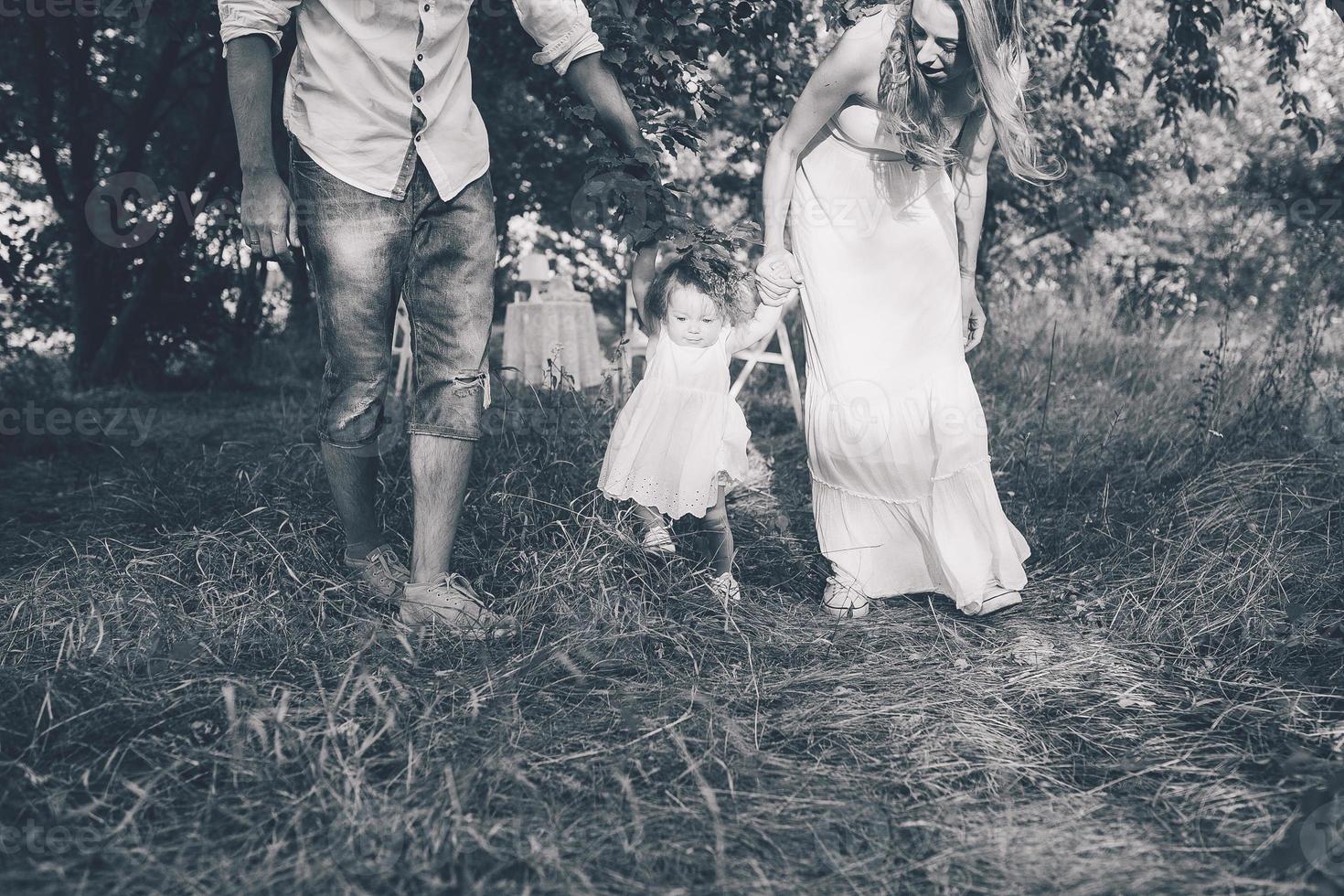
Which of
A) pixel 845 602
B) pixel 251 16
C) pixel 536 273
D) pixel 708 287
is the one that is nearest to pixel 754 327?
pixel 708 287

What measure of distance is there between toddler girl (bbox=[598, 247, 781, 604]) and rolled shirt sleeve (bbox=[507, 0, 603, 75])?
0.56 meters

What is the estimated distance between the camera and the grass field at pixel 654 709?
4.89 ft

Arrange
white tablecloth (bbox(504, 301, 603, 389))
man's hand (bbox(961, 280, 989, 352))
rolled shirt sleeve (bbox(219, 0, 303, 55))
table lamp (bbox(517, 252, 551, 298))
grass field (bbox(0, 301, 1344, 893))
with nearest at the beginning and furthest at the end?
grass field (bbox(0, 301, 1344, 893)) → rolled shirt sleeve (bbox(219, 0, 303, 55)) → man's hand (bbox(961, 280, 989, 352)) → white tablecloth (bbox(504, 301, 603, 389)) → table lamp (bbox(517, 252, 551, 298))

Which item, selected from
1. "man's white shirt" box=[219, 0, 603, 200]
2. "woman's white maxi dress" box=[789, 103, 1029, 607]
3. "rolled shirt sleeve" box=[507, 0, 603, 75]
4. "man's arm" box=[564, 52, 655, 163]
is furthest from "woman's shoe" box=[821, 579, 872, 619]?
"rolled shirt sleeve" box=[507, 0, 603, 75]

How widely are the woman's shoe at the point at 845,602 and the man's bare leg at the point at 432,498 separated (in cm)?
100

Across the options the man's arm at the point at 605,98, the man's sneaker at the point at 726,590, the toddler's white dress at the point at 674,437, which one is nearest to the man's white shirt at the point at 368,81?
the man's arm at the point at 605,98

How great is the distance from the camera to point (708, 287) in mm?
2516

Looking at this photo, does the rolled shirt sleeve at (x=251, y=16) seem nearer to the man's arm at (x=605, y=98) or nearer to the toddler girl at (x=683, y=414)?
the man's arm at (x=605, y=98)

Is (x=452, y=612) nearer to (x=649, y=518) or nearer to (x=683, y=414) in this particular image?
(x=649, y=518)

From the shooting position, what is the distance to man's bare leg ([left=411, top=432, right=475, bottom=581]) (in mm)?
2318

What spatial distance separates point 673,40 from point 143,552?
202 centimetres

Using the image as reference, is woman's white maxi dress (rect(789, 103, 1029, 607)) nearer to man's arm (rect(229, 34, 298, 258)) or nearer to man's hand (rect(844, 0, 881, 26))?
man's hand (rect(844, 0, 881, 26))

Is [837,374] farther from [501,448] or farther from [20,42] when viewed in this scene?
[20,42]

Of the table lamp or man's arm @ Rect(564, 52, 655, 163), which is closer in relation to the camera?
man's arm @ Rect(564, 52, 655, 163)
